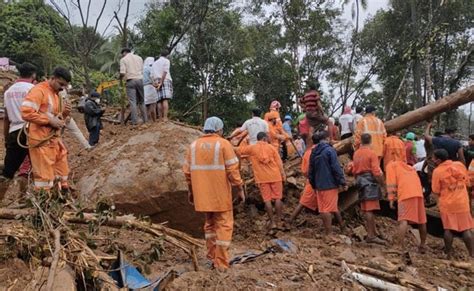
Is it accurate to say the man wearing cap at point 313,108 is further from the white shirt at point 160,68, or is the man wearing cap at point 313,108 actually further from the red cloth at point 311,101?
the white shirt at point 160,68

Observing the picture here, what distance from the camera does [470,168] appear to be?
8383mm

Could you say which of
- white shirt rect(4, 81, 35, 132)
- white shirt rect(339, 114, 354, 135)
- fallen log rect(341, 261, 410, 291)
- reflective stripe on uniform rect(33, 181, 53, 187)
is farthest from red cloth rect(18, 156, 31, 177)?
white shirt rect(339, 114, 354, 135)

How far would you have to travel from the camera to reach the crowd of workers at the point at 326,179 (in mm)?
5539

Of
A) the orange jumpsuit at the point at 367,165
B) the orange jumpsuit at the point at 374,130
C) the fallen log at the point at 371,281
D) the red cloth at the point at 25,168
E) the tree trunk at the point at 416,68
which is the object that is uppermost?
the tree trunk at the point at 416,68

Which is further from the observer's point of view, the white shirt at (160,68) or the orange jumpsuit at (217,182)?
the white shirt at (160,68)

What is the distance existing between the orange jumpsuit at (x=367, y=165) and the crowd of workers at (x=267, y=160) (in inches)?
0.6

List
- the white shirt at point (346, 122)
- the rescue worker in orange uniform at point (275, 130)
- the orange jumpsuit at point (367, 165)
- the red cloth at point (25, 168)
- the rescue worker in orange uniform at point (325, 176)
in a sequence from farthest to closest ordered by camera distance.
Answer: the white shirt at point (346, 122) → the rescue worker in orange uniform at point (275, 130) → the orange jumpsuit at point (367, 165) → the rescue worker in orange uniform at point (325, 176) → the red cloth at point (25, 168)

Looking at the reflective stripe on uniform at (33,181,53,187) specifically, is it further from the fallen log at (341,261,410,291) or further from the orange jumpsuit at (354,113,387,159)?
the orange jumpsuit at (354,113,387,159)

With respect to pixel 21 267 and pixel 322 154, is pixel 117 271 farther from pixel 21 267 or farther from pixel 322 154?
pixel 322 154

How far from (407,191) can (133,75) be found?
5370mm

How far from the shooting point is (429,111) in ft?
29.4

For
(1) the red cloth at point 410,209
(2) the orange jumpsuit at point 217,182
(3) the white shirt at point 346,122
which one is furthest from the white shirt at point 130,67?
(1) the red cloth at point 410,209

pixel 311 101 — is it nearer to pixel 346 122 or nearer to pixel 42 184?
pixel 346 122

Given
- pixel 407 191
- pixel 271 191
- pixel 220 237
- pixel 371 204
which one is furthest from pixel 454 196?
pixel 220 237
